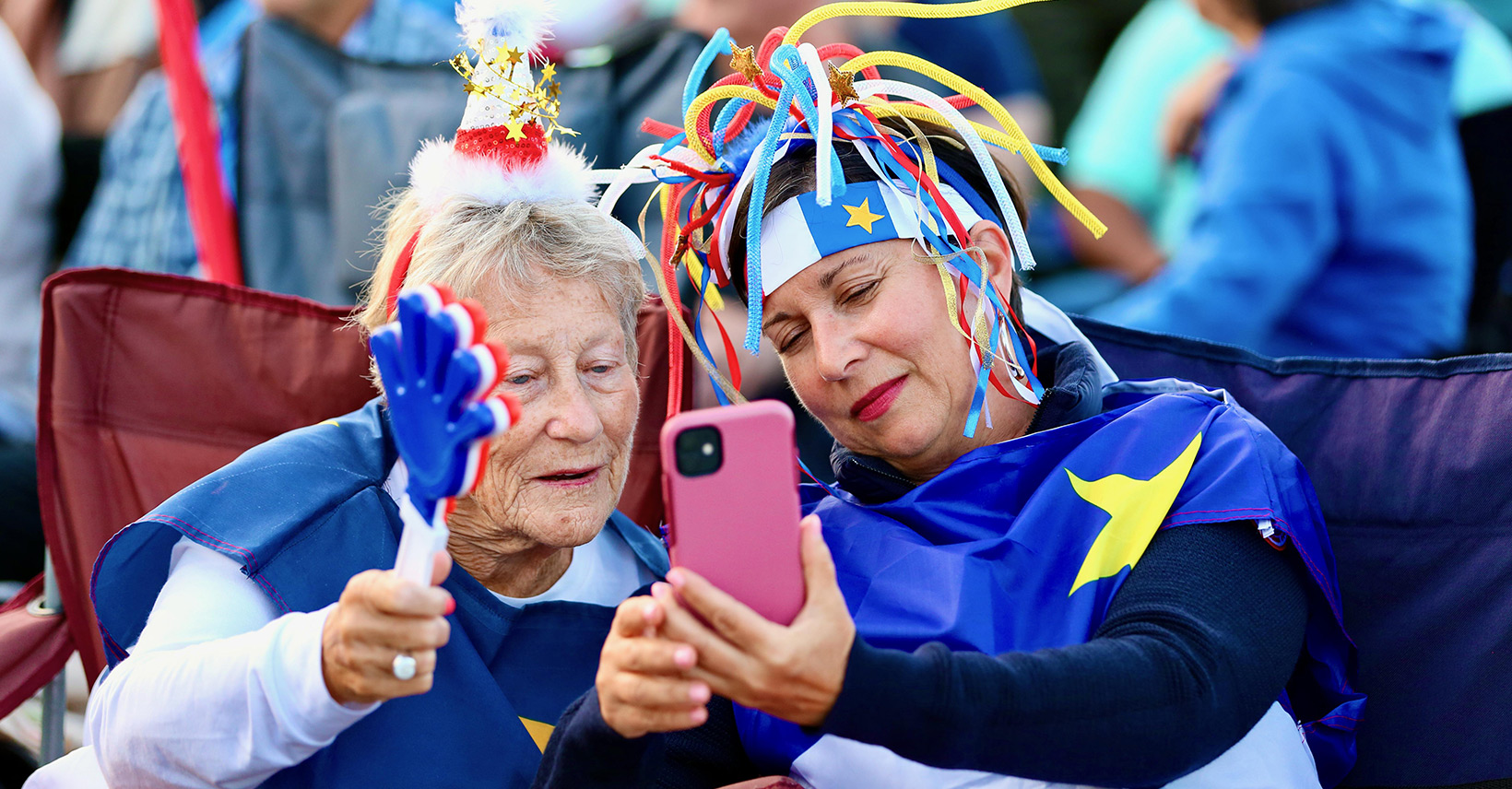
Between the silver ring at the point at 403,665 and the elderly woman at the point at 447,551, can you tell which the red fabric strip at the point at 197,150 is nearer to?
the elderly woman at the point at 447,551

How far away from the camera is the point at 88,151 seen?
3725 mm

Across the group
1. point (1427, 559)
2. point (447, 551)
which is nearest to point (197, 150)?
point (447, 551)

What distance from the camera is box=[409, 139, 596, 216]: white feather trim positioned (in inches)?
69.1

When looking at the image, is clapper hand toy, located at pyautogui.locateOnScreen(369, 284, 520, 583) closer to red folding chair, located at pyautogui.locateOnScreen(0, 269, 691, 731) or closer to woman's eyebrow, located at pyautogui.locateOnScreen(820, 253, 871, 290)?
woman's eyebrow, located at pyautogui.locateOnScreen(820, 253, 871, 290)

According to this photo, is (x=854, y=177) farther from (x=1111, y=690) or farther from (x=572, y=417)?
(x=1111, y=690)

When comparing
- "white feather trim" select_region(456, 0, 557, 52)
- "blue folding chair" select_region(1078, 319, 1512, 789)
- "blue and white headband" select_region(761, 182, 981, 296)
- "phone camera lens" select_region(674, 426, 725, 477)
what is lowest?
"blue folding chair" select_region(1078, 319, 1512, 789)

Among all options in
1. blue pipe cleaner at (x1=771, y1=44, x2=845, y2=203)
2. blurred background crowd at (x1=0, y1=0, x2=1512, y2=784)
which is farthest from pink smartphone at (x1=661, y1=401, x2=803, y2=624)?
blurred background crowd at (x1=0, y1=0, x2=1512, y2=784)

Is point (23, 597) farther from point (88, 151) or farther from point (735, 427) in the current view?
point (88, 151)

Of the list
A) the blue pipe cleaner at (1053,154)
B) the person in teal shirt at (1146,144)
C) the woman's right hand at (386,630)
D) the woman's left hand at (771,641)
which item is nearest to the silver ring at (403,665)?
the woman's right hand at (386,630)

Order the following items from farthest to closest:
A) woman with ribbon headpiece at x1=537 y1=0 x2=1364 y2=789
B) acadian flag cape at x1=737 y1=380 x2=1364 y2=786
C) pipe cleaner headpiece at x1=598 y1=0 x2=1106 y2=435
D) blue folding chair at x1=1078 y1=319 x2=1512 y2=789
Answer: blue folding chair at x1=1078 y1=319 x2=1512 y2=789 → pipe cleaner headpiece at x1=598 y1=0 x2=1106 y2=435 → acadian flag cape at x1=737 y1=380 x2=1364 y2=786 → woman with ribbon headpiece at x1=537 y1=0 x2=1364 y2=789

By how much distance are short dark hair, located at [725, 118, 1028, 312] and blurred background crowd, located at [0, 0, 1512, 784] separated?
126 centimetres

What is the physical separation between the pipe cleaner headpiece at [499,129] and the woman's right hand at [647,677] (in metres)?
0.77

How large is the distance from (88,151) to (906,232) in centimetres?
299

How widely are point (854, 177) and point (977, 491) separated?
45 centimetres
